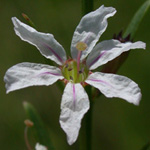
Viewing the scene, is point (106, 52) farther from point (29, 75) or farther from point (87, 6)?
point (29, 75)

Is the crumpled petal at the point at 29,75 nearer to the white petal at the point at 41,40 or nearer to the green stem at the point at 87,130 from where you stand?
the white petal at the point at 41,40

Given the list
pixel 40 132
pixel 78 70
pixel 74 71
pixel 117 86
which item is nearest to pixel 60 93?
pixel 40 132

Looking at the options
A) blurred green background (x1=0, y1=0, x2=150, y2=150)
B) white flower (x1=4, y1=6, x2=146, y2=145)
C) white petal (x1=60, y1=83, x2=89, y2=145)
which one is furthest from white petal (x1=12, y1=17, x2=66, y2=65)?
blurred green background (x1=0, y1=0, x2=150, y2=150)

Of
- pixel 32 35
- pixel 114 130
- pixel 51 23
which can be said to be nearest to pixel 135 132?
pixel 114 130

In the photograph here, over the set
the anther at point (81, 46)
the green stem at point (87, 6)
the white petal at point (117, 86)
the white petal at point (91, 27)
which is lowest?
the white petal at point (117, 86)

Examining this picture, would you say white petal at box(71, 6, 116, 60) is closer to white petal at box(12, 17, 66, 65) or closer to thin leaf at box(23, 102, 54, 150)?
white petal at box(12, 17, 66, 65)

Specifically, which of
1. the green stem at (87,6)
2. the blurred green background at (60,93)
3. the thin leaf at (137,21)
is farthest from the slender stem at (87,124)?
the blurred green background at (60,93)
